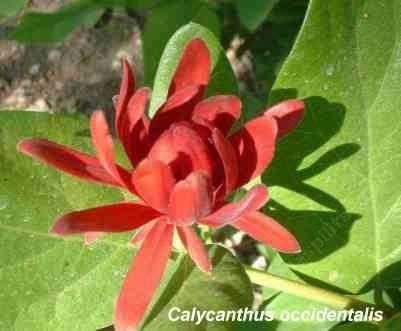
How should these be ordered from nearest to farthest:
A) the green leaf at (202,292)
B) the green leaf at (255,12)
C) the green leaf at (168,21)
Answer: the green leaf at (202,292)
the green leaf at (255,12)
the green leaf at (168,21)

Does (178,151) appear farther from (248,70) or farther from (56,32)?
(248,70)

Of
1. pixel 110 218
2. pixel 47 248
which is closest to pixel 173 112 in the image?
pixel 110 218

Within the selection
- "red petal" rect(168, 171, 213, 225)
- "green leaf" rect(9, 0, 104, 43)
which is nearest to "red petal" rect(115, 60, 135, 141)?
"red petal" rect(168, 171, 213, 225)

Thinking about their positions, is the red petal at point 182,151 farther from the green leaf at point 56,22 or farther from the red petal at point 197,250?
the green leaf at point 56,22

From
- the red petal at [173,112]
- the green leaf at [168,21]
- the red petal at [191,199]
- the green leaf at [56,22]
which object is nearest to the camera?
the red petal at [191,199]

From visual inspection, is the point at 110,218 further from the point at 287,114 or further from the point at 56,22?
the point at 56,22

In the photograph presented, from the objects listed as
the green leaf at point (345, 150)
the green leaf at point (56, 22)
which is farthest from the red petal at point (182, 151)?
the green leaf at point (56, 22)
